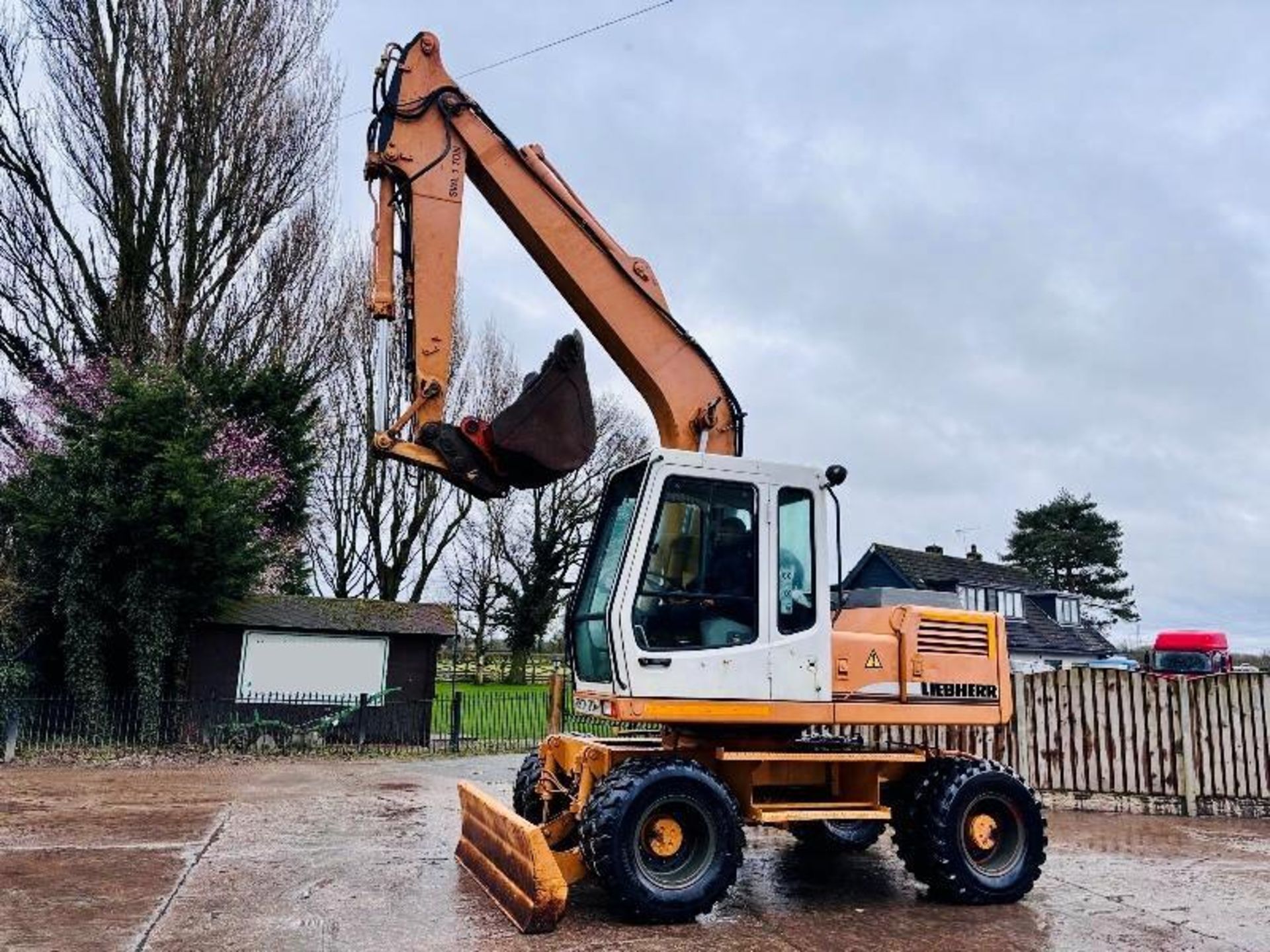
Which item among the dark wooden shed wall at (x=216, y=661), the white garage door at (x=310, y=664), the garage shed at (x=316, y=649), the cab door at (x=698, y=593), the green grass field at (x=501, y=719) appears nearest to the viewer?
the cab door at (x=698, y=593)

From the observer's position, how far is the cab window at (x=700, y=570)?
19.1ft

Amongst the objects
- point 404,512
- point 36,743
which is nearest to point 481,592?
point 404,512

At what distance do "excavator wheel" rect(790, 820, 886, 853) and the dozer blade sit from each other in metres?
2.74

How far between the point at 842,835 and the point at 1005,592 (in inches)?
1185

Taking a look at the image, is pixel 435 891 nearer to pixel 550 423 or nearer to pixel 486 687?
pixel 550 423

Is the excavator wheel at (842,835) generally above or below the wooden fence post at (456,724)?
below

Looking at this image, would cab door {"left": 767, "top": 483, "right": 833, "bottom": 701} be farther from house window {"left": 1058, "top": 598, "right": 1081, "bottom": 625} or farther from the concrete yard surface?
house window {"left": 1058, "top": 598, "right": 1081, "bottom": 625}

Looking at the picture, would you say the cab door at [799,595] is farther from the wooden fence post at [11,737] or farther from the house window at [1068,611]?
the house window at [1068,611]

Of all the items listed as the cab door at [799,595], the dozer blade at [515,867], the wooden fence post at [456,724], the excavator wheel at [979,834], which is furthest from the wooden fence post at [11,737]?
the excavator wheel at [979,834]

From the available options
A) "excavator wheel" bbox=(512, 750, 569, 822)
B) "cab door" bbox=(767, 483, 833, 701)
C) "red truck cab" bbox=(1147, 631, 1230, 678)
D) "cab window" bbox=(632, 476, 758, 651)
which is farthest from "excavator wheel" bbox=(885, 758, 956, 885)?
"red truck cab" bbox=(1147, 631, 1230, 678)

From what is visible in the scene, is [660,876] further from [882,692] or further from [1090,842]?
[1090,842]

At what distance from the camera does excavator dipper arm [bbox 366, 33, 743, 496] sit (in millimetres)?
6199

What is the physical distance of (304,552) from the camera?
25281 millimetres

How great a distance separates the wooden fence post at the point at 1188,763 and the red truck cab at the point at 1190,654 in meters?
18.7
